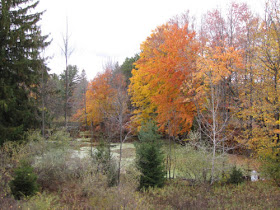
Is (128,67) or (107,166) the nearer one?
(107,166)

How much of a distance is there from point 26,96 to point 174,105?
11391mm

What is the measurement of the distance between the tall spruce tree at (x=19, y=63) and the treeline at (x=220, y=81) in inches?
209

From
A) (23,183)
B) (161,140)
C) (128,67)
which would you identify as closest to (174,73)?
(161,140)

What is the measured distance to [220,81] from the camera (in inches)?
630

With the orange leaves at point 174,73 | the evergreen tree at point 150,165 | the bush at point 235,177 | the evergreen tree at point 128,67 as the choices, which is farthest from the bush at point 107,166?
the evergreen tree at point 128,67

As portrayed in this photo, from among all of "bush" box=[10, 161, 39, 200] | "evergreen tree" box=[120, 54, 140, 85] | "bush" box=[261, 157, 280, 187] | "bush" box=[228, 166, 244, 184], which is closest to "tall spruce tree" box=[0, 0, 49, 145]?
"bush" box=[10, 161, 39, 200]

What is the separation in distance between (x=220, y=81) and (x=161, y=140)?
6.02 metres

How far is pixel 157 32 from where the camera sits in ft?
75.9

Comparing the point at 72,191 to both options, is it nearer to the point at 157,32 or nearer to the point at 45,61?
the point at 45,61

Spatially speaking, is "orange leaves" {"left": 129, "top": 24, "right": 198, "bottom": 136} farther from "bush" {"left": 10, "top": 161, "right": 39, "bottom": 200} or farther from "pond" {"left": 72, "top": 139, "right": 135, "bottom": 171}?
"bush" {"left": 10, "top": 161, "right": 39, "bottom": 200}

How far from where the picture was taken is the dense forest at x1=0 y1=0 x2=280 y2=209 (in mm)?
8797

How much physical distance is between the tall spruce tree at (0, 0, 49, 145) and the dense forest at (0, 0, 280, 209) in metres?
0.07

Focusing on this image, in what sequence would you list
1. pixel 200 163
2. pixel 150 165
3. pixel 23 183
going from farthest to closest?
pixel 150 165 < pixel 200 163 < pixel 23 183

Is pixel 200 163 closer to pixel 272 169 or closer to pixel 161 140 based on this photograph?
pixel 272 169
